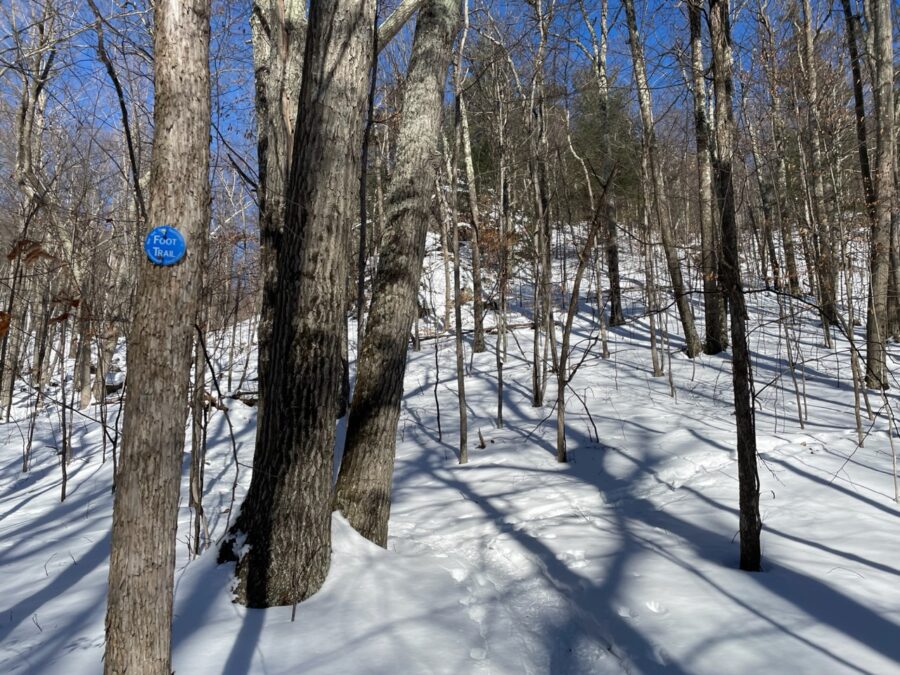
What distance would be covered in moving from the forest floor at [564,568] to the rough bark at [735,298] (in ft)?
1.00

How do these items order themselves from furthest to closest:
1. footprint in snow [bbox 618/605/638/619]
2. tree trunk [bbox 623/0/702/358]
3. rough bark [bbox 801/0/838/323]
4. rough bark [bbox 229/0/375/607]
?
tree trunk [bbox 623/0/702/358] < rough bark [bbox 801/0/838/323] < footprint in snow [bbox 618/605/638/619] < rough bark [bbox 229/0/375/607]

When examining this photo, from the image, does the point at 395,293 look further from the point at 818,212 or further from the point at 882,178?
the point at 882,178

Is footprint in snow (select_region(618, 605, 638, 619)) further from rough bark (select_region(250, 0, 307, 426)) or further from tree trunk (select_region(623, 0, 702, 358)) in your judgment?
tree trunk (select_region(623, 0, 702, 358))

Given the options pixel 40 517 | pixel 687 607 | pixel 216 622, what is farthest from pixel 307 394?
pixel 40 517

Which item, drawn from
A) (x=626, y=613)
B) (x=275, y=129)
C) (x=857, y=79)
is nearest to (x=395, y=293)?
(x=275, y=129)

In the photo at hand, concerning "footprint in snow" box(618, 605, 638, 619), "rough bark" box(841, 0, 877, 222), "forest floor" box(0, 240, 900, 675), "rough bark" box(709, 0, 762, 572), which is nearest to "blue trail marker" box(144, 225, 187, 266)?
"forest floor" box(0, 240, 900, 675)

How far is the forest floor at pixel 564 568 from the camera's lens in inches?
105

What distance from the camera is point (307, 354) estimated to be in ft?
10.1

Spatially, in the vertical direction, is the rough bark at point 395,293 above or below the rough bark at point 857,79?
below

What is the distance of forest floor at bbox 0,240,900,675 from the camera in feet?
8.79

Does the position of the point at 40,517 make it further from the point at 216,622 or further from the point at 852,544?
the point at 852,544

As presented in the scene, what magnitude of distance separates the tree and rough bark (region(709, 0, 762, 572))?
2710 mm

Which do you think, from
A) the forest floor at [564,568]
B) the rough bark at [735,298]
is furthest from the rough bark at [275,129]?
the rough bark at [735,298]

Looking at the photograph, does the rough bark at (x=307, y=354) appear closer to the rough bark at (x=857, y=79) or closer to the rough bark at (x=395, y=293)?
the rough bark at (x=395, y=293)
